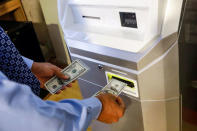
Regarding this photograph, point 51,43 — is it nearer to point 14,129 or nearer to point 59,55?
point 59,55

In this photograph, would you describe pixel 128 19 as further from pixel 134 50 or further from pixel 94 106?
pixel 94 106

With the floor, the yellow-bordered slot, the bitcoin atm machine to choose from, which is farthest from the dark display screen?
the floor

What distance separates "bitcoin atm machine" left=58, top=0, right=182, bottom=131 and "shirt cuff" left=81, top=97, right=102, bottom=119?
0.15 meters

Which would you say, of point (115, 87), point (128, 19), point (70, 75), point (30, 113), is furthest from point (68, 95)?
point (30, 113)

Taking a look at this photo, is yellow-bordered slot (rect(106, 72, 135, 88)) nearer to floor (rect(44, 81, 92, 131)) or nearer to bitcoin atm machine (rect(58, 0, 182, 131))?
bitcoin atm machine (rect(58, 0, 182, 131))

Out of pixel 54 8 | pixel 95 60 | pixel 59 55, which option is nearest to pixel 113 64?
pixel 95 60

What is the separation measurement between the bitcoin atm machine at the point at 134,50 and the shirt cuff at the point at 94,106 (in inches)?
6.0

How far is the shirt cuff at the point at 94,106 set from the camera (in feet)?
2.28

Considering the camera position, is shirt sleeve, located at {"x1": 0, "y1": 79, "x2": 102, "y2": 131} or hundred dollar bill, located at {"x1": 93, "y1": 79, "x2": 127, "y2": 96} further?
hundred dollar bill, located at {"x1": 93, "y1": 79, "x2": 127, "y2": 96}

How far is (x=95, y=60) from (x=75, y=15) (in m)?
0.25

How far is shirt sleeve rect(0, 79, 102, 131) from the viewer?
513mm

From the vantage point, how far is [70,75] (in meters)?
0.97

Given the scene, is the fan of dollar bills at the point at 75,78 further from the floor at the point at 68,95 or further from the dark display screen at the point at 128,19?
the floor at the point at 68,95

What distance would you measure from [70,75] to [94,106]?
29cm
